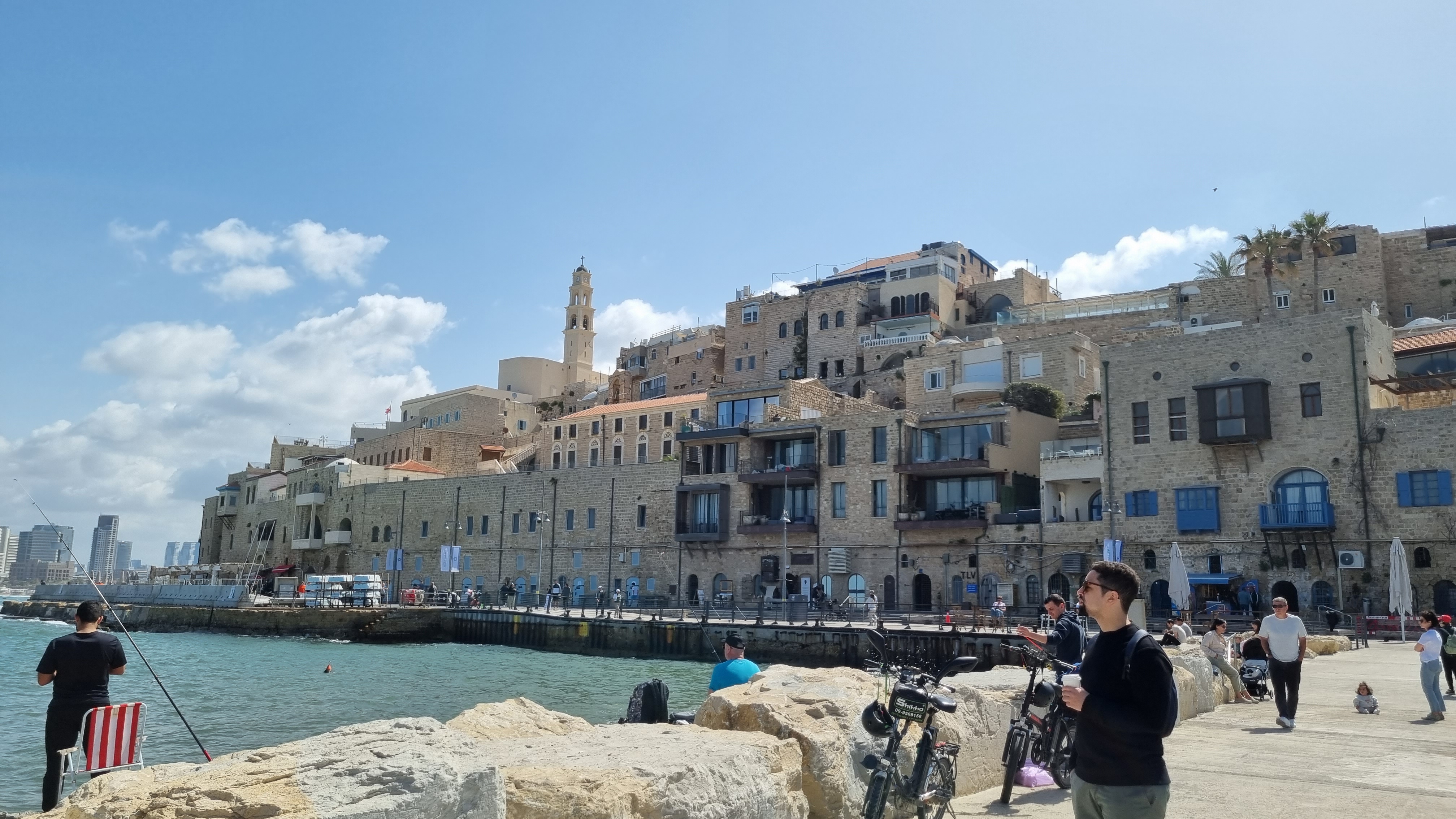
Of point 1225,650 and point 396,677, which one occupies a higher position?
point 1225,650

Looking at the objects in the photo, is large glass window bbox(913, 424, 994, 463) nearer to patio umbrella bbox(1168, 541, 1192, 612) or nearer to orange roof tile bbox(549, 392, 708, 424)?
patio umbrella bbox(1168, 541, 1192, 612)

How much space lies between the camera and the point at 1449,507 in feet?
100

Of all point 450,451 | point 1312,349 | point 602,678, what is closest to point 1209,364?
point 1312,349

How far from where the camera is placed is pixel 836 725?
666 cm

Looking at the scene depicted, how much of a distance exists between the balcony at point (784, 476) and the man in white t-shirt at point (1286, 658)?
33.7 m

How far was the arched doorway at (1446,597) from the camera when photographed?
29984 millimetres

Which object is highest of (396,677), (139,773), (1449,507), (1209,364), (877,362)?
(877,362)

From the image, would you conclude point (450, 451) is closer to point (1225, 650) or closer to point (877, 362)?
point (877, 362)

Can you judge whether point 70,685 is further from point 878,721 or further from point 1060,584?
point 1060,584

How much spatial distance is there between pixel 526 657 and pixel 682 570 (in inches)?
522

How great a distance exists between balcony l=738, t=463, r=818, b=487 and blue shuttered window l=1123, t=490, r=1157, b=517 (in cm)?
1287

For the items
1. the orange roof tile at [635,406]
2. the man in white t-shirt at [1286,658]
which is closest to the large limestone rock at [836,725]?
the man in white t-shirt at [1286,658]

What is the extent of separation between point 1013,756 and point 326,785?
15.8 ft

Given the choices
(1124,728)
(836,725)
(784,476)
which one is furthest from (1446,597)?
(1124,728)
